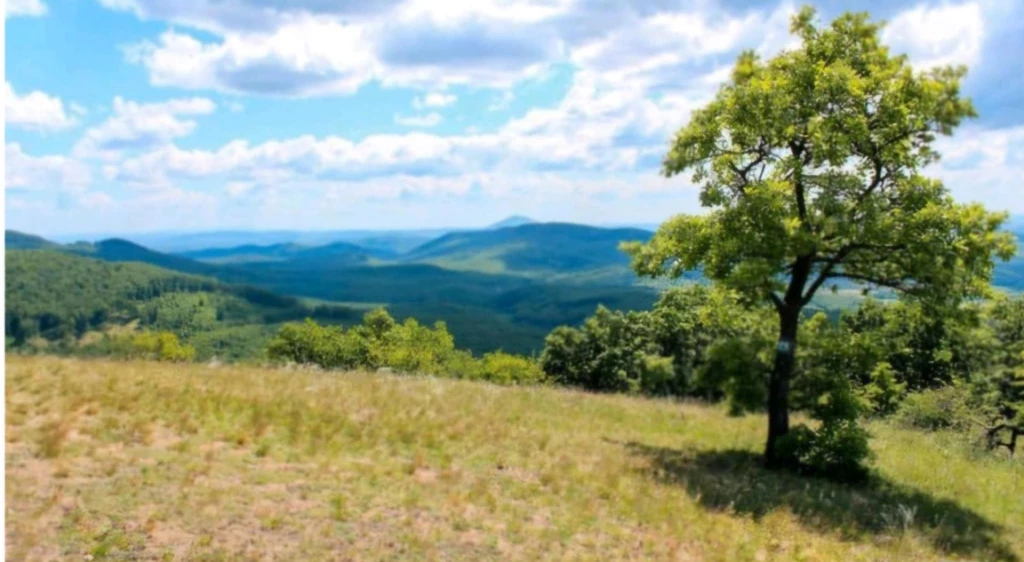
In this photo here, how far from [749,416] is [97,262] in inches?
7679

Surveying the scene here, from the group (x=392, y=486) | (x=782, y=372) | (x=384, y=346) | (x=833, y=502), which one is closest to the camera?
(x=392, y=486)

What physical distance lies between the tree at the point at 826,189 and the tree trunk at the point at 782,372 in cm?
4

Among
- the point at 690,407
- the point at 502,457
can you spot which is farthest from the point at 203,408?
the point at 690,407

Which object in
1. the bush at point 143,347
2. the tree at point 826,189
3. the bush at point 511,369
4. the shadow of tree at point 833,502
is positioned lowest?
the bush at point 511,369

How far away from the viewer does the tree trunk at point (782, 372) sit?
18.9 metres

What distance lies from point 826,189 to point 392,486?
1245 cm

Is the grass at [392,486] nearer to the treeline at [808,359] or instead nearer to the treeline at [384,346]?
the treeline at [808,359]

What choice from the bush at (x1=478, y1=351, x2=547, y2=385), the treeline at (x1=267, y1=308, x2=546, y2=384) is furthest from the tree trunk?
the bush at (x1=478, y1=351, x2=547, y2=385)

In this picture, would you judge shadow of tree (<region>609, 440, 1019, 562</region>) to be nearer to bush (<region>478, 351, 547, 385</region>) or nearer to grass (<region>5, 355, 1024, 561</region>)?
grass (<region>5, 355, 1024, 561</region>)

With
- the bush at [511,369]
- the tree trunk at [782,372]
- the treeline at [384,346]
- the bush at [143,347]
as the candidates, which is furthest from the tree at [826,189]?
the bush at [511,369]

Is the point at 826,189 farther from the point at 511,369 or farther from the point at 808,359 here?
the point at 511,369

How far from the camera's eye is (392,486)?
13.1 metres

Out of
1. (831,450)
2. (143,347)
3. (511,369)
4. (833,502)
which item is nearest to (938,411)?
(831,450)

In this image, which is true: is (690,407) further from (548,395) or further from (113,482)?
(113,482)
